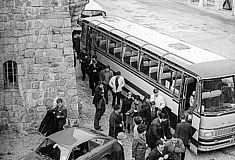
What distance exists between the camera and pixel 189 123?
1334cm

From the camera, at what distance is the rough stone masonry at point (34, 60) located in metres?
14.8

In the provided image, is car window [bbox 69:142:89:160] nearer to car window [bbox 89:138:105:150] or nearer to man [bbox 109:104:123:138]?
car window [bbox 89:138:105:150]

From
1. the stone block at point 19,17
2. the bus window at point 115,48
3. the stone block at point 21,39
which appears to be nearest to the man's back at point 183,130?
the stone block at point 21,39

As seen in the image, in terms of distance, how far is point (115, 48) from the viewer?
62.2ft

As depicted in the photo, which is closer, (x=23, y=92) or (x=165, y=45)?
(x=23, y=92)

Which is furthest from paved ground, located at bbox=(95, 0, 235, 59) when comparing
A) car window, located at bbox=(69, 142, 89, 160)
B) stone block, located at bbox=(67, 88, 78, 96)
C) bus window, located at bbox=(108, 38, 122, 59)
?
car window, located at bbox=(69, 142, 89, 160)

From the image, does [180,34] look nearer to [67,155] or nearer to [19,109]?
[19,109]

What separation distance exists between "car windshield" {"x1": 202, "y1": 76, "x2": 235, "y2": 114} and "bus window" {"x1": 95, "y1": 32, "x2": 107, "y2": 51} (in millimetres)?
7255

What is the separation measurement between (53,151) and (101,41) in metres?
9.38

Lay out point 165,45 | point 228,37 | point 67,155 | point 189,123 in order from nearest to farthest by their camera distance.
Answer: point 67,155
point 189,123
point 165,45
point 228,37

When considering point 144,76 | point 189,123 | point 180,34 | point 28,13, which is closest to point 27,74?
point 28,13

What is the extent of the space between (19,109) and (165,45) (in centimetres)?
553

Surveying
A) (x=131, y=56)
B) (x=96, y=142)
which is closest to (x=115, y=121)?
(x=96, y=142)

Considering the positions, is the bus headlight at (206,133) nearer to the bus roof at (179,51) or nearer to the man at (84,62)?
the bus roof at (179,51)
